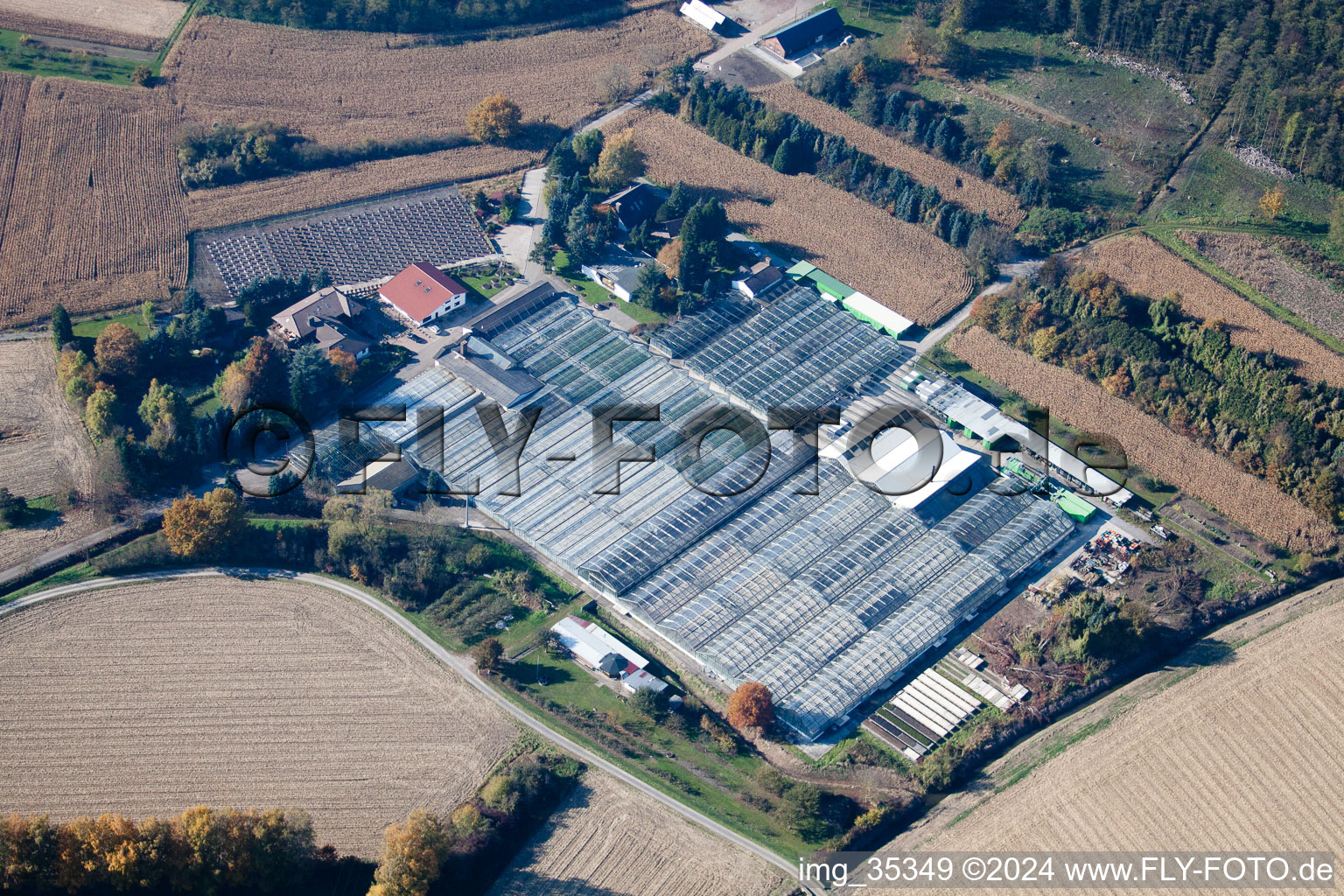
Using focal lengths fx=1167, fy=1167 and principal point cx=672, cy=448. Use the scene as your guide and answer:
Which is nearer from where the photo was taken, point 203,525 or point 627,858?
point 627,858

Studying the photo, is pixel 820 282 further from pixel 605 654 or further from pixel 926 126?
pixel 605 654

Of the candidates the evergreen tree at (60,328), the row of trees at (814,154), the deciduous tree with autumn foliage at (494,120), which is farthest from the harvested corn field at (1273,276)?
the evergreen tree at (60,328)

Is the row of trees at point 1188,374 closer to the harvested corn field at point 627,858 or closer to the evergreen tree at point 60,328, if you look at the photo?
the harvested corn field at point 627,858

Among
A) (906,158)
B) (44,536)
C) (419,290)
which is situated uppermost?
(906,158)

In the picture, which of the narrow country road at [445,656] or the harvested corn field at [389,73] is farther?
the harvested corn field at [389,73]

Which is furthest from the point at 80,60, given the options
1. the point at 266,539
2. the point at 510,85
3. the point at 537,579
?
the point at 537,579

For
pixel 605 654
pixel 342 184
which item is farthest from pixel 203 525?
pixel 342 184

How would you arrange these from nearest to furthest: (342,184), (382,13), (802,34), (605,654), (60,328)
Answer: (605,654)
(60,328)
(342,184)
(802,34)
(382,13)
